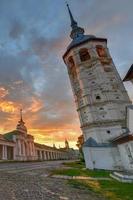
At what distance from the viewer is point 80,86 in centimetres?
4075

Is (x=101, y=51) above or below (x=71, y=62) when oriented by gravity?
above

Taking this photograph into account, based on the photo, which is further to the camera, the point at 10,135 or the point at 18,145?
the point at 10,135

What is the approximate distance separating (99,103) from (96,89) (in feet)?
9.91

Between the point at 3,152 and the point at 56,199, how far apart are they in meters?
63.1

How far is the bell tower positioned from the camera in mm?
35656

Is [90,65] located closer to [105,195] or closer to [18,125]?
[105,195]

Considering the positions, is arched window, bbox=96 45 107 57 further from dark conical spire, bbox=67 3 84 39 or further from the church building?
dark conical spire, bbox=67 3 84 39

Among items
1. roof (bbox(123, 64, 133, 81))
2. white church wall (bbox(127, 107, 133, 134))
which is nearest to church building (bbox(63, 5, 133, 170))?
white church wall (bbox(127, 107, 133, 134))

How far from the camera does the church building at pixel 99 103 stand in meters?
31.7

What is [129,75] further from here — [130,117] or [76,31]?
[76,31]

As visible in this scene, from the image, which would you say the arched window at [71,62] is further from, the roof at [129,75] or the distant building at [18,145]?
the distant building at [18,145]


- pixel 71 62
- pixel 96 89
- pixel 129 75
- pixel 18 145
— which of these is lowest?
pixel 129 75

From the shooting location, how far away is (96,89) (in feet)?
130

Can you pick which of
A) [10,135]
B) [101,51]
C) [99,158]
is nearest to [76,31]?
[101,51]
